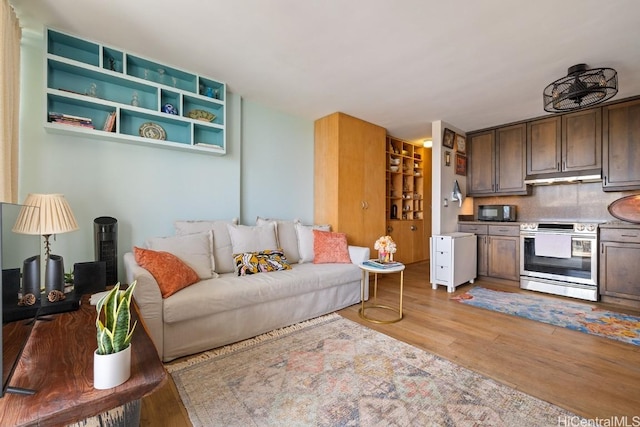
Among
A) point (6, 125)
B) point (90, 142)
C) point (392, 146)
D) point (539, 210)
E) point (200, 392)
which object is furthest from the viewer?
point (392, 146)

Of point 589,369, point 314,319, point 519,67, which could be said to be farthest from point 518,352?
point 519,67

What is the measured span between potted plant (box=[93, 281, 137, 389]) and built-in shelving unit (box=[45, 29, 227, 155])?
6.57ft

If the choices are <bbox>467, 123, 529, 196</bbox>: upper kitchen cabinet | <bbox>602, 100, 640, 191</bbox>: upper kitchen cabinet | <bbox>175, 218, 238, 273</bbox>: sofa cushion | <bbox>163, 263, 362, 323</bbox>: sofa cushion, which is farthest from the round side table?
<bbox>602, 100, 640, 191</bbox>: upper kitchen cabinet

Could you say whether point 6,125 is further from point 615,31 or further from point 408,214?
point 408,214

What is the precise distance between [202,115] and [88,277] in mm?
1825

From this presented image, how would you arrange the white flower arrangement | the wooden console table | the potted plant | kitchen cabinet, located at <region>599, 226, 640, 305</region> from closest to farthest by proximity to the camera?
the wooden console table < the potted plant < the white flower arrangement < kitchen cabinet, located at <region>599, 226, 640, 305</region>

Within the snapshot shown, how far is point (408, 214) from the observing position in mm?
5516

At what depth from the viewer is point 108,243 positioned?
224cm

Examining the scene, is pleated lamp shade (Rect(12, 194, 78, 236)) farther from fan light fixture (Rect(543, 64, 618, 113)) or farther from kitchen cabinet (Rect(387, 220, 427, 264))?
kitchen cabinet (Rect(387, 220, 427, 264))

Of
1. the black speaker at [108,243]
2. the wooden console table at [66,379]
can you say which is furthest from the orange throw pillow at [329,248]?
the wooden console table at [66,379]

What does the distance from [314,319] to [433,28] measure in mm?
2610

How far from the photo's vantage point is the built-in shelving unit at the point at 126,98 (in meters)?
2.15

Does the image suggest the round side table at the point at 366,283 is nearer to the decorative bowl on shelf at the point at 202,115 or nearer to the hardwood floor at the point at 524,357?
the hardwood floor at the point at 524,357

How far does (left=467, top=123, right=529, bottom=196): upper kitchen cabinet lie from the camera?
3.99 m
